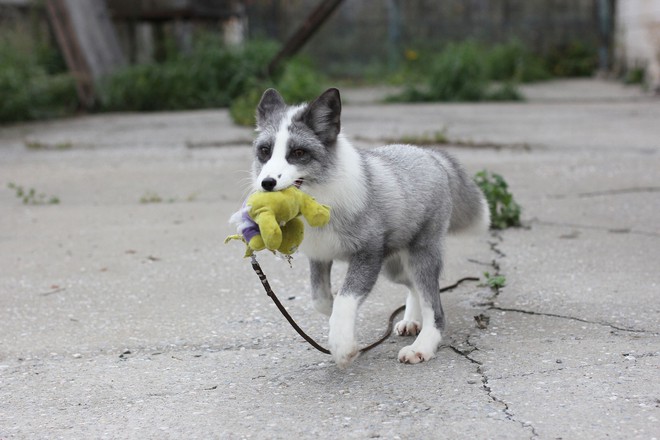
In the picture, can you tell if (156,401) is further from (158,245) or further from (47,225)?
(47,225)

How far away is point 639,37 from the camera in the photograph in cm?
1457

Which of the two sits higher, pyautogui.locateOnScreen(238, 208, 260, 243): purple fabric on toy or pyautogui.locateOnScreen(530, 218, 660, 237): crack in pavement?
pyautogui.locateOnScreen(238, 208, 260, 243): purple fabric on toy

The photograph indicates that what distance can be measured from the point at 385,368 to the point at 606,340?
1.01m

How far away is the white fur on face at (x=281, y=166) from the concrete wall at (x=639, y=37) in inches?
406

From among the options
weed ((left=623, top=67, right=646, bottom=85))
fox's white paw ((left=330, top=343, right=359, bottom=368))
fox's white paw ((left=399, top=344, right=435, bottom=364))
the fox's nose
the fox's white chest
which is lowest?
weed ((left=623, top=67, right=646, bottom=85))

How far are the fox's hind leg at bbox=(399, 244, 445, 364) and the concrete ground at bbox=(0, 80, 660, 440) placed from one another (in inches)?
3.9

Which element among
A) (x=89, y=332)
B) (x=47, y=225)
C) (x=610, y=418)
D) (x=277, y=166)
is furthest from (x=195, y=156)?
(x=610, y=418)

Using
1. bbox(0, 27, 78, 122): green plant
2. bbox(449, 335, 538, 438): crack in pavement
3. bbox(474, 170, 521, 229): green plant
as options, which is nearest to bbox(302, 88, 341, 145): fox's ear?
bbox(449, 335, 538, 438): crack in pavement

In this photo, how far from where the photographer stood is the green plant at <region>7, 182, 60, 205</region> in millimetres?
7059

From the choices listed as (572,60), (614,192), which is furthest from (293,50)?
(572,60)

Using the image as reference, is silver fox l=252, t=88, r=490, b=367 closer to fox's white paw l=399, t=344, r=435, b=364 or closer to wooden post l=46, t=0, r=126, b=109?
fox's white paw l=399, t=344, r=435, b=364

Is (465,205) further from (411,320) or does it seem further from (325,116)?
(325,116)

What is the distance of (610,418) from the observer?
3.10 m

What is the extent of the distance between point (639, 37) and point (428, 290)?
12157mm
